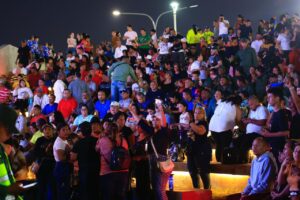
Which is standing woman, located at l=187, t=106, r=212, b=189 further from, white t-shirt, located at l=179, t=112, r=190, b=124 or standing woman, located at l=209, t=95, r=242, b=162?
white t-shirt, located at l=179, t=112, r=190, b=124

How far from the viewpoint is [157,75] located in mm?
18781

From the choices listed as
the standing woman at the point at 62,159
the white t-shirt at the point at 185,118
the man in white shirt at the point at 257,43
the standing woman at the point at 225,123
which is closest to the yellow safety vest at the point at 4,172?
the standing woman at the point at 62,159

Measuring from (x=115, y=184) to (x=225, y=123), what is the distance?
2.75 m

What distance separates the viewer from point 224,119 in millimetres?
12266

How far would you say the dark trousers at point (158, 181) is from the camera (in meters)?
10.9

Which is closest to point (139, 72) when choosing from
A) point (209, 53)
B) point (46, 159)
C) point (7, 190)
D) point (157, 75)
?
point (157, 75)

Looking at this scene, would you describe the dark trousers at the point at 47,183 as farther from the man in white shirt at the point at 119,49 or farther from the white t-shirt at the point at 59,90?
the man in white shirt at the point at 119,49

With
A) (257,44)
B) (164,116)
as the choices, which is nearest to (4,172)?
(164,116)

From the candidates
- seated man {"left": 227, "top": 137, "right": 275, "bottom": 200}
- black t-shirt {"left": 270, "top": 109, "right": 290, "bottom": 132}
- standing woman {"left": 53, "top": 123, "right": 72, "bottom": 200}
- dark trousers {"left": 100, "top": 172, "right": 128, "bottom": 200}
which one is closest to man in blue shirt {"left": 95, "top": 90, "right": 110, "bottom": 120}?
standing woman {"left": 53, "top": 123, "right": 72, "bottom": 200}

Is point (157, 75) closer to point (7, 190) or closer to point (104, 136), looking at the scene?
point (104, 136)

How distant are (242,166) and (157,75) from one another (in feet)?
24.5

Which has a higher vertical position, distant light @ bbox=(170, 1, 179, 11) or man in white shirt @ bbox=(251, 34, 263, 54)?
distant light @ bbox=(170, 1, 179, 11)

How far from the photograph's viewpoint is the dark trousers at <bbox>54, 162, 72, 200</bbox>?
455 inches

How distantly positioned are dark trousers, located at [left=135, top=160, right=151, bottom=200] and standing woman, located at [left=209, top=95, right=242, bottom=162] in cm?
189
